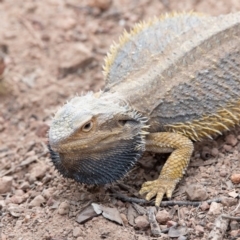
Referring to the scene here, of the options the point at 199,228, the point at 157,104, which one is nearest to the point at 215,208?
the point at 199,228

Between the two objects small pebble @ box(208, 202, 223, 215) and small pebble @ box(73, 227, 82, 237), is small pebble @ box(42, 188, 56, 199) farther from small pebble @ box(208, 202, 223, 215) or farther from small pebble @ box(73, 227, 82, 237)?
small pebble @ box(208, 202, 223, 215)

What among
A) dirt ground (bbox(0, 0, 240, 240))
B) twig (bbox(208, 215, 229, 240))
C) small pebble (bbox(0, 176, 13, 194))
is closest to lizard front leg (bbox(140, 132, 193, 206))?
dirt ground (bbox(0, 0, 240, 240))

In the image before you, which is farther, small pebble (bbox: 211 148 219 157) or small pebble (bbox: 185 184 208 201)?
small pebble (bbox: 211 148 219 157)

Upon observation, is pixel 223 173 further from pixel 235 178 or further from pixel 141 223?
pixel 141 223

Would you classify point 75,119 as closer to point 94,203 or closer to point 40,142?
point 94,203

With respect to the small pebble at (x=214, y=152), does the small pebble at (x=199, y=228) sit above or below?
above

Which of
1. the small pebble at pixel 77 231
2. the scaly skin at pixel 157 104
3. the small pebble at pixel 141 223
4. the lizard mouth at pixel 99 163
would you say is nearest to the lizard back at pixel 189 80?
the scaly skin at pixel 157 104

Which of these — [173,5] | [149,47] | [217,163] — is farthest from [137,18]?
[217,163]

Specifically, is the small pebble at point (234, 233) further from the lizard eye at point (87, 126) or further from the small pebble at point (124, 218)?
the lizard eye at point (87, 126)
